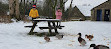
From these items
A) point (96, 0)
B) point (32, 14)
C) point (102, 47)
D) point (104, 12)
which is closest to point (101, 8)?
point (104, 12)

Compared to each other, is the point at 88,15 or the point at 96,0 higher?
Result: the point at 96,0

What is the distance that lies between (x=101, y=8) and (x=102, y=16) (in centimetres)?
175

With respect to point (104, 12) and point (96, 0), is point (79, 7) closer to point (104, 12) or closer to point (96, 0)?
point (96, 0)

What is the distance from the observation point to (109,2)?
30234 mm

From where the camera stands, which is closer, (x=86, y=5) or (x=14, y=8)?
(x=14, y=8)

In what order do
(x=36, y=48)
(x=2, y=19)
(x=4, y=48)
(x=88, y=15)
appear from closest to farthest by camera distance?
(x=4, y=48) → (x=36, y=48) → (x=2, y=19) → (x=88, y=15)

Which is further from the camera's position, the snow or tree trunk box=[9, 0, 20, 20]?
the snow

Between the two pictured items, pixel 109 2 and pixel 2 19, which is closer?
pixel 2 19

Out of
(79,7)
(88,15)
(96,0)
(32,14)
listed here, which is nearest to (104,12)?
(88,15)

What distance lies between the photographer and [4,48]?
4238mm

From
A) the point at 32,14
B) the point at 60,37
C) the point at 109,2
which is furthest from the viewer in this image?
the point at 109,2

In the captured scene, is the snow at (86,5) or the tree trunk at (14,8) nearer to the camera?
the tree trunk at (14,8)

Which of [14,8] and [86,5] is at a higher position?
[86,5]

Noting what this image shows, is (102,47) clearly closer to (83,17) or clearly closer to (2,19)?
(2,19)
